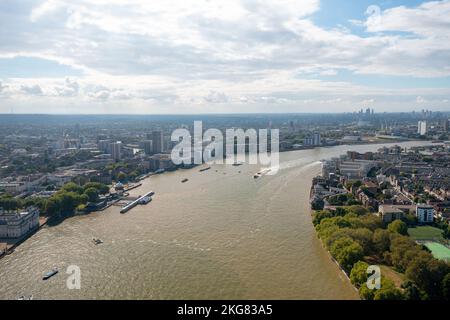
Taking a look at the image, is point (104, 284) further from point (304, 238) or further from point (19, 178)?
point (19, 178)

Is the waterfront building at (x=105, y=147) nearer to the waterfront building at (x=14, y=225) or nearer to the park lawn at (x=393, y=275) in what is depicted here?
the waterfront building at (x=14, y=225)

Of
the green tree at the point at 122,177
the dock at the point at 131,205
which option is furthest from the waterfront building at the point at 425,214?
the green tree at the point at 122,177

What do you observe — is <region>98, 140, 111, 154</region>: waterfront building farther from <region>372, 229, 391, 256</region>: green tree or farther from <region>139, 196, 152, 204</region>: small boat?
<region>372, 229, 391, 256</region>: green tree

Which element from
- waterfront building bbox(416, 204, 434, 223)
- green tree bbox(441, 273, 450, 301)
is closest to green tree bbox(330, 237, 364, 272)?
green tree bbox(441, 273, 450, 301)

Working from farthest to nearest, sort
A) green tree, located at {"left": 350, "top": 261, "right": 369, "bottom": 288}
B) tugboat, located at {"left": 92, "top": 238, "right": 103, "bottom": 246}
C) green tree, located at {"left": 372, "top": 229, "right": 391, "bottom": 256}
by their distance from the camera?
tugboat, located at {"left": 92, "top": 238, "right": 103, "bottom": 246}, green tree, located at {"left": 372, "top": 229, "right": 391, "bottom": 256}, green tree, located at {"left": 350, "top": 261, "right": 369, "bottom": 288}

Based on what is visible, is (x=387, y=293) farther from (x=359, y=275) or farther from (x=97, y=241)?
(x=97, y=241)
